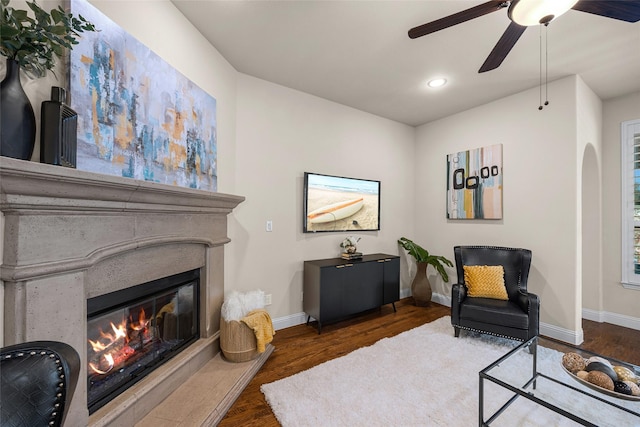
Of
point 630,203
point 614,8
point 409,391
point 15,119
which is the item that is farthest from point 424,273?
point 15,119

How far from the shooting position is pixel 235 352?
209cm

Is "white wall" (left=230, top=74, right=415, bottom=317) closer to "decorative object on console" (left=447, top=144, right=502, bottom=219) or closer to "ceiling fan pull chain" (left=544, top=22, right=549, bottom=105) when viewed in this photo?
"decorative object on console" (left=447, top=144, right=502, bottom=219)

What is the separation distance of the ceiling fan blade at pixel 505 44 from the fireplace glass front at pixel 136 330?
8.63 ft

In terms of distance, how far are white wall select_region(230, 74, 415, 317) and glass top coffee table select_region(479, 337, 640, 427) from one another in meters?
1.97

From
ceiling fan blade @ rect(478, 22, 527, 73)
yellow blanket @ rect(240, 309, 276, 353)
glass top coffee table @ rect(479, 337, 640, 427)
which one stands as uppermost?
ceiling fan blade @ rect(478, 22, 527, 73)

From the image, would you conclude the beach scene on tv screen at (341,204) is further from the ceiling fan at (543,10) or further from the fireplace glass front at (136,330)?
the ceiling fan at (543,10)

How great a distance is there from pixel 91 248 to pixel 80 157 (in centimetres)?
44

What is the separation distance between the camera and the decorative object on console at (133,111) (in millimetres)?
1285

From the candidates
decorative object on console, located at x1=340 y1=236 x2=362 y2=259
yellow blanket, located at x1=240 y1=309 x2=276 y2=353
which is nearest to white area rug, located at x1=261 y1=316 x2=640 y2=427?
yellow blanket, located at x1=240 y1=309 x2=276 y2=353

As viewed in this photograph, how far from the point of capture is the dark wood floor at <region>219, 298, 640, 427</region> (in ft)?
5.65

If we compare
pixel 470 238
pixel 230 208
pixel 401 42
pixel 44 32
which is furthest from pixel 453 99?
pixel 44 32

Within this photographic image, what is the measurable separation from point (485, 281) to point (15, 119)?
3.52 metres

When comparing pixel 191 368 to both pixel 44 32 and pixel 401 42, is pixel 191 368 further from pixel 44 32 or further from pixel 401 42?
pixel 401 42

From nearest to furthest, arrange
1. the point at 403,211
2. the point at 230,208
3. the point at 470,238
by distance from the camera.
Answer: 1. the point at 230,208
2. the point at 470,238
3. the point at 403,211
